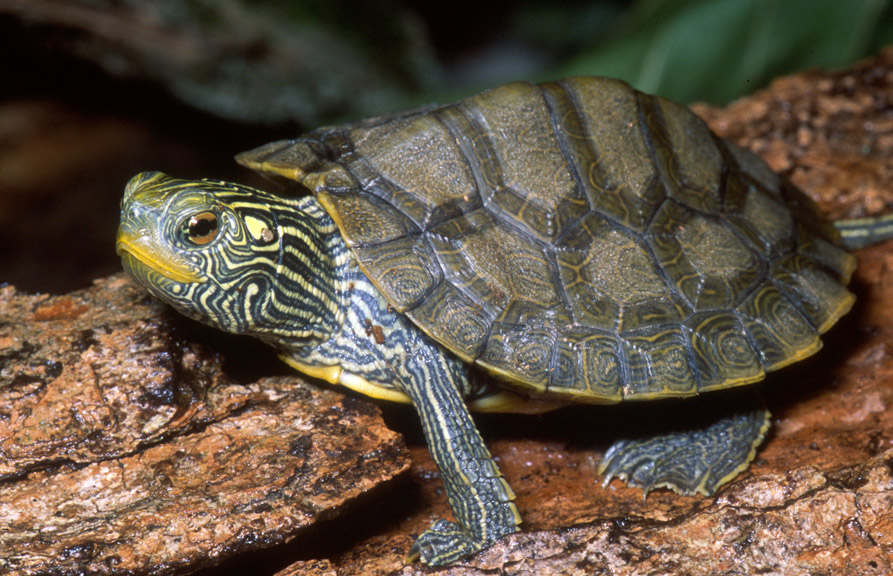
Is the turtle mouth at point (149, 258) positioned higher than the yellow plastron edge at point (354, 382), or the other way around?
the turtle mouth at point (149, 258)

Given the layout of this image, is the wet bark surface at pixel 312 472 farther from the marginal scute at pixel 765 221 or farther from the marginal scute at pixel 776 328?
the marginal scute at pixel 765 221

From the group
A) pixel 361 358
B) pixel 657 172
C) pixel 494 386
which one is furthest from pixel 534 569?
pixel 657 172

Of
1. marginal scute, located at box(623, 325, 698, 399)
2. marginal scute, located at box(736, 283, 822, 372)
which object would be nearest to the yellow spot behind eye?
marginal scute, located at box(623, 325, 698, 399)

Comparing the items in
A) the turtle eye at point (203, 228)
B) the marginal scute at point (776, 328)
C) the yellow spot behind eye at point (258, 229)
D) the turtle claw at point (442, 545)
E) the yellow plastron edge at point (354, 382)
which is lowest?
the turtle claw at point (442, 545)

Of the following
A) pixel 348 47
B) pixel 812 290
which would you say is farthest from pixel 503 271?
pixel 348 47

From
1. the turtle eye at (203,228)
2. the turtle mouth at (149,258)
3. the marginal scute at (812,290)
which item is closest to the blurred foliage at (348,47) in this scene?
the marginal scute at (812,290)

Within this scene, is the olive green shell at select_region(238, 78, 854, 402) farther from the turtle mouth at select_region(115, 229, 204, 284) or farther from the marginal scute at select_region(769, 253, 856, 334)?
the turtle mouth at select_region(115, 229, 204, 284)

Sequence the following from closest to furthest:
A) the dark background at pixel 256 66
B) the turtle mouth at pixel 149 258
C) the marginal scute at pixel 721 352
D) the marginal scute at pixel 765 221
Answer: the turtle mouth at pixel 149 258 → the marginal scute at pixel 721 352 → the marginal scute at pixel 765 221 → the dark background at pixel 256 66
